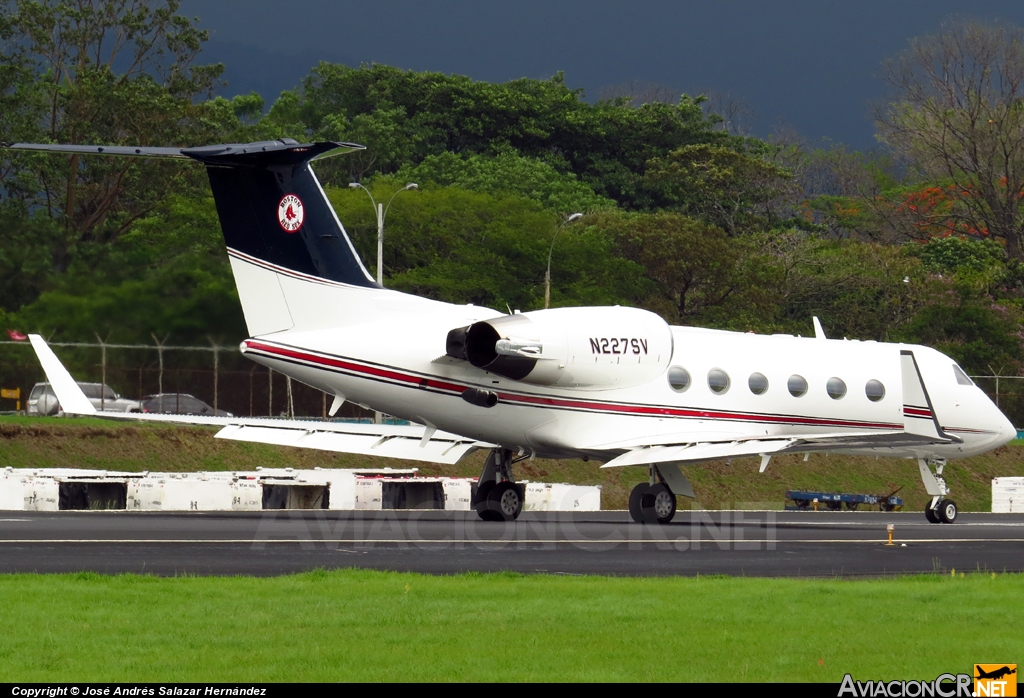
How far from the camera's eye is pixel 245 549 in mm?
18266

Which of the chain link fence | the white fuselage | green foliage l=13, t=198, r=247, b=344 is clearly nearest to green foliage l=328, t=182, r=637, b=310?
the chain link fence

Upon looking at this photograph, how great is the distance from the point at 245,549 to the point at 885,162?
129958 mm

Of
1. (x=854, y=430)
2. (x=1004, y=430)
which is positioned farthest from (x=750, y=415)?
(x=1004, y=430)

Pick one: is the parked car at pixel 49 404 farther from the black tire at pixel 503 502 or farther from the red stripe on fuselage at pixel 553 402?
the red stripe on fuselage at pixel 553 402

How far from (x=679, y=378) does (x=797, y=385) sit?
2.72 meters

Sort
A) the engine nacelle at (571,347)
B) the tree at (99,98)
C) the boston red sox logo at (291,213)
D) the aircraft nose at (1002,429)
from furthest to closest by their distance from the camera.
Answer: the tree at (99,98)
the aircraft nose at (1002,429)
the engine nacelle at (571,347)
the boston red sox logo at (291,213)

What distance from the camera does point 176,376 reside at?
35688 millimetres

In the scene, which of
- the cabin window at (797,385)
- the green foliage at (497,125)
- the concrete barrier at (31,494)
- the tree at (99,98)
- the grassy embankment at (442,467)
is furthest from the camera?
the green foliage at (497,125)

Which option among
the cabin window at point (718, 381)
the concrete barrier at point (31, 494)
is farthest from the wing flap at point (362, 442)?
the concrete barrier at point (31, 494)

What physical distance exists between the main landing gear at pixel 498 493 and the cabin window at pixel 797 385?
5444mm

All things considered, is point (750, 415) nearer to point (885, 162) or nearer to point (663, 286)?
point (663, 286)

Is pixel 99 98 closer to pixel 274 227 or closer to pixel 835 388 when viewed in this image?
pixel 274 227

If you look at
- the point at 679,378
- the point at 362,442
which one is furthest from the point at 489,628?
the point at 679,378

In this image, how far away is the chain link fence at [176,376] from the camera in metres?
29.5
